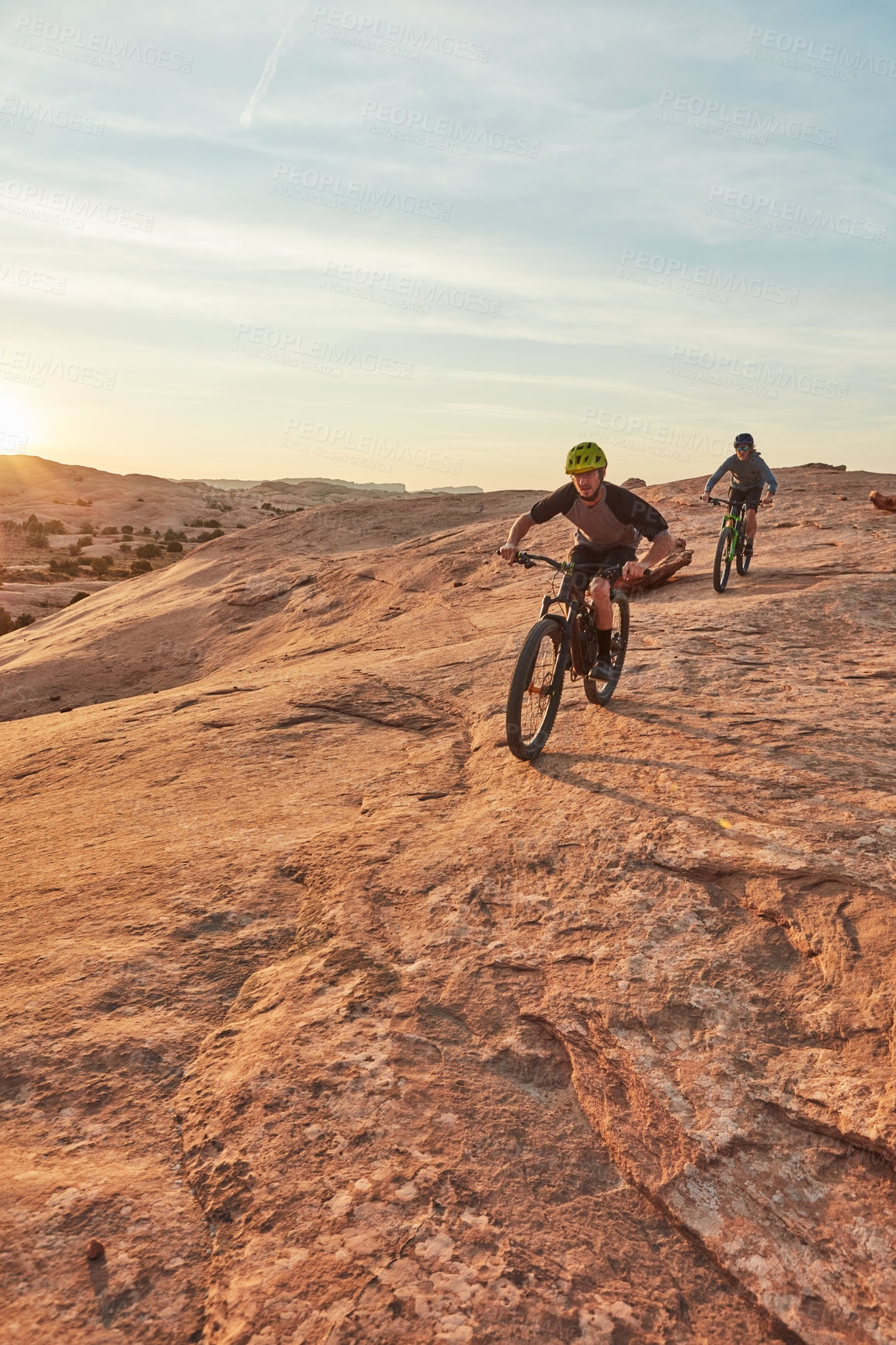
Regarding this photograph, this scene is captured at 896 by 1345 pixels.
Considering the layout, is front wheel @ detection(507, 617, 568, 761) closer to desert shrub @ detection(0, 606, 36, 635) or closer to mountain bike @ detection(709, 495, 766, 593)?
mountain bike @ detection(709, 495, 766, 593)

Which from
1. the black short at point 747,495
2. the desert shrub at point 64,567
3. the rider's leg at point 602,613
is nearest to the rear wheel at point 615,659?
the rider's leg at point 602,613

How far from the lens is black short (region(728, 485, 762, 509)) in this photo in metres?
11.8

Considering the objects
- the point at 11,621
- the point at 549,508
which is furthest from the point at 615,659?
the point at 11,621

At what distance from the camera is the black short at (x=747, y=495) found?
466 inches

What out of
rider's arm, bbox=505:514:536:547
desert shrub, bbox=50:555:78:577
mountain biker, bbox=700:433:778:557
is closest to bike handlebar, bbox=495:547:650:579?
rider's arm, bbox=505:514:536:547

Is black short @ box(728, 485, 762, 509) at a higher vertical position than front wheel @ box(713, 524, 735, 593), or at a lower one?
higher

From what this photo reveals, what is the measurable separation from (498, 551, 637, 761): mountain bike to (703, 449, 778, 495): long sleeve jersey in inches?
238

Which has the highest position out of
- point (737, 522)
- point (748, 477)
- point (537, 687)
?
point (748, 477)

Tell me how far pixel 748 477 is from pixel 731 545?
40.0 inches

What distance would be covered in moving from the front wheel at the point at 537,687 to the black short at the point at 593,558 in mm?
504

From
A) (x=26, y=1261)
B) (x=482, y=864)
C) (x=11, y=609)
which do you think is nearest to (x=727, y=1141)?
(x=482, y=864)

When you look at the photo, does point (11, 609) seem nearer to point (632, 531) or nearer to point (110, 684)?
point (110, 684)

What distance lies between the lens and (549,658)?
20.5 ft

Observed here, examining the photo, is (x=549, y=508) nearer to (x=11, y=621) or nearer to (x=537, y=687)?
(x=537, y=687)
